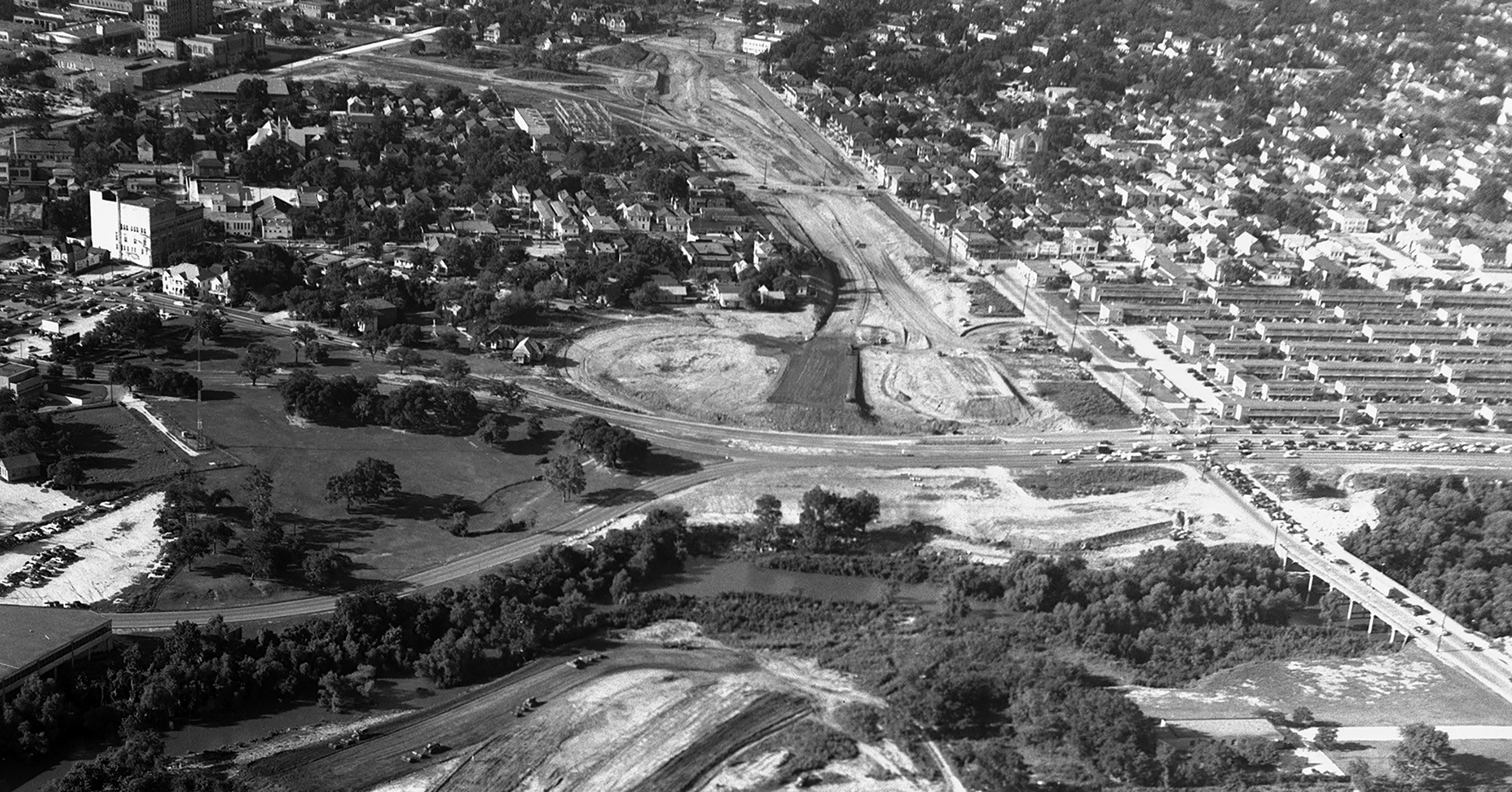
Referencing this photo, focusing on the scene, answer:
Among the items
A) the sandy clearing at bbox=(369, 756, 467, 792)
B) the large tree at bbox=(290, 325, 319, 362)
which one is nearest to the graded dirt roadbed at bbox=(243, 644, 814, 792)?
the sandy clearing at bbox=(369, 756, 467, 792)

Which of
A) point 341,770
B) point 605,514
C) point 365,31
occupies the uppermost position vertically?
point 365,31

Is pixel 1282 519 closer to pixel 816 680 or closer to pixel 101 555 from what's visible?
pixel 816 680

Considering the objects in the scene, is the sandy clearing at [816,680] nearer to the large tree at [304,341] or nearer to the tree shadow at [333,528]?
the tree shadow at [333,528]

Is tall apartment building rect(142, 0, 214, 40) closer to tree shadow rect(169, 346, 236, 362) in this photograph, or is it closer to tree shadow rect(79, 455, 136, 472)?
tree shadow rect(169, 346, 236, 362)

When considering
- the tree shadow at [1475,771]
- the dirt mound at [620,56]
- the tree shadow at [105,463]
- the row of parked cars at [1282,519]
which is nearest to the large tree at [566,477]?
the tree shadow at [105,463]

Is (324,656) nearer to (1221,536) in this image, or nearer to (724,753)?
(724,753)

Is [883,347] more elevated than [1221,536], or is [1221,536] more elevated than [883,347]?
[883,347]

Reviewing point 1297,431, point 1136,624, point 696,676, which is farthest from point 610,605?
point 1297,431

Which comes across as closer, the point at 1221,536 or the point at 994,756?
the point at 994,756
